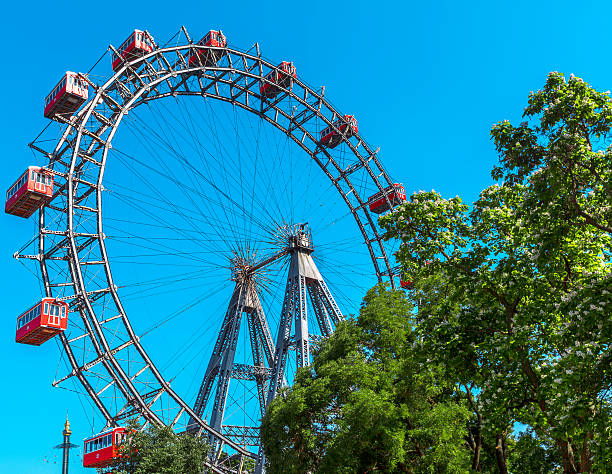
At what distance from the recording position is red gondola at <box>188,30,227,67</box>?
40.5 metres

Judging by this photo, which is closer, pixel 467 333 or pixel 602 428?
pixel 602 428

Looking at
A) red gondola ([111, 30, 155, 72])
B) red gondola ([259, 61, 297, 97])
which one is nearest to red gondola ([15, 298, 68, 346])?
red gondola ([111, 30, 155, 72])

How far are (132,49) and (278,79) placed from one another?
10547 mm

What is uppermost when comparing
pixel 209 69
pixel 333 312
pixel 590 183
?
pixel 209 69

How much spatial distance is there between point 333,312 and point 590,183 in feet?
86.0

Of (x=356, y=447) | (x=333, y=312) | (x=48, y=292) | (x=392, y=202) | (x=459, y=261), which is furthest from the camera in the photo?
(x=392, y=202)

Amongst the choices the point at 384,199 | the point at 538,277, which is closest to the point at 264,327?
the point at 384,199

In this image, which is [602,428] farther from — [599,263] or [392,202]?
[392,202]

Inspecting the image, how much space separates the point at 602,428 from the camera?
463 inches

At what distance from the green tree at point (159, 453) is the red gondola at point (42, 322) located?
6.03m

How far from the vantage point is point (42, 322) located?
31578 mm

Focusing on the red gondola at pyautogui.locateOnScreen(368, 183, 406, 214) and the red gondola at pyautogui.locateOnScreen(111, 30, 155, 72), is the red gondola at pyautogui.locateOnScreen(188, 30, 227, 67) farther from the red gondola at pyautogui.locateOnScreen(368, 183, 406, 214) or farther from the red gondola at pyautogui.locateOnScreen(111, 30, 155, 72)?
the red gondola at pyautogui.locateOnScreen(368, 183, 406, 214)

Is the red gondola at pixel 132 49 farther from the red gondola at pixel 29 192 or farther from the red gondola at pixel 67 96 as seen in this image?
the red gondola at pixel 29 192

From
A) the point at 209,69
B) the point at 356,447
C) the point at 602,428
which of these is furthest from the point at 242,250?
the point at 602,428
